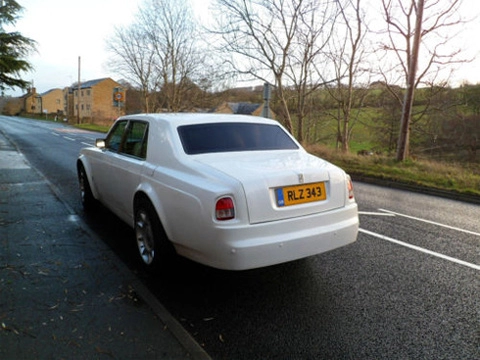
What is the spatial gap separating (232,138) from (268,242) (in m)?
1.52

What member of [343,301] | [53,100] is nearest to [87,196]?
[343,301]

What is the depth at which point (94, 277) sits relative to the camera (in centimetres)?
344

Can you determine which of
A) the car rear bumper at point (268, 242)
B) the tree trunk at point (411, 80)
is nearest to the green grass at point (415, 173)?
the tree trunk at point (411, 80)

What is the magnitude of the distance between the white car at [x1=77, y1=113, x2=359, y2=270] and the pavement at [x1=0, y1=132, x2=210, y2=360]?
1.67 ft

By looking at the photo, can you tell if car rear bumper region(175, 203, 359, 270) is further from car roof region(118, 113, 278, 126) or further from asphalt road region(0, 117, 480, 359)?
car roof region(118, 113, 278, 126)

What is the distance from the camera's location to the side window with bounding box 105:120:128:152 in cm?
479

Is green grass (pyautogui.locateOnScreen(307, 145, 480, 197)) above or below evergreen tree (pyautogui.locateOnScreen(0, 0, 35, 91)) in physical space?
below

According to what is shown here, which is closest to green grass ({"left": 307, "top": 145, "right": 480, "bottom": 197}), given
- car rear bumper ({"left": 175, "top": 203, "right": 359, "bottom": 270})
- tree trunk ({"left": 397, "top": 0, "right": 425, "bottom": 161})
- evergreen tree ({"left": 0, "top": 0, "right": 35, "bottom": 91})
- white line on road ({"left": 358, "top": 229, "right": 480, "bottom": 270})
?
tree trunk ({"left": 397, "top": 0, "right": 425, "bottom": 161})

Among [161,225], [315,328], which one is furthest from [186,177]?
[315,328]

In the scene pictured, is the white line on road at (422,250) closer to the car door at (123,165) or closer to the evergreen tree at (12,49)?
the car door at (123,165)

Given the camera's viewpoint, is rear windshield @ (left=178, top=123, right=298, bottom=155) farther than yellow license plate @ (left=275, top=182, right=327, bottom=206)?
Yes

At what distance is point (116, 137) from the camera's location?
4961 mm

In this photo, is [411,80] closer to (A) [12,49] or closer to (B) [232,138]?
(B) [232,138]

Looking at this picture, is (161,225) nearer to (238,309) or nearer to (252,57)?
(238,309)
